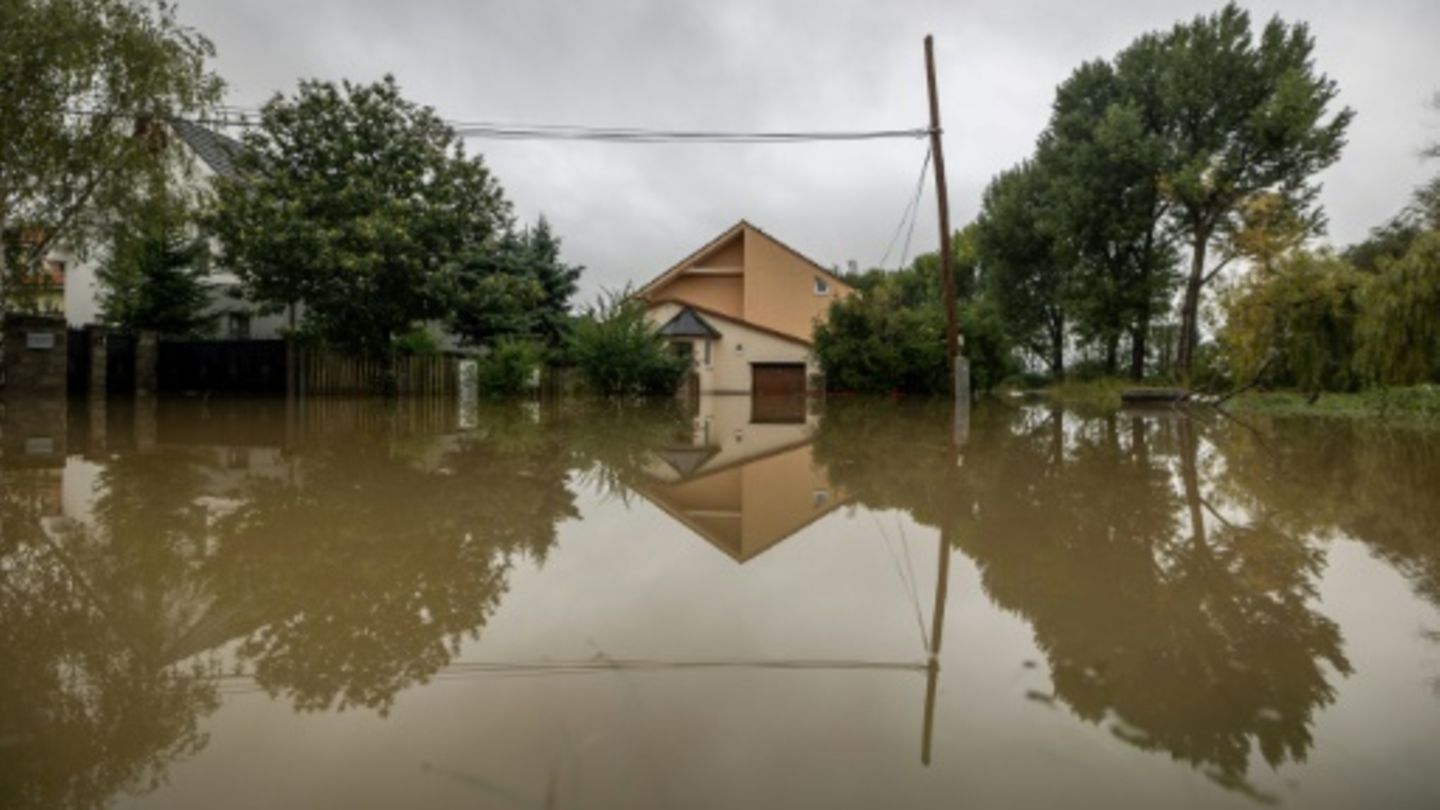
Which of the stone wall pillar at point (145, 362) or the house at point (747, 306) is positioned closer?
the stone wall pillar at point (145, 362)

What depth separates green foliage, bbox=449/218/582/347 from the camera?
68.8ft

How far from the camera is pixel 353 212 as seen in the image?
19062 millimetres

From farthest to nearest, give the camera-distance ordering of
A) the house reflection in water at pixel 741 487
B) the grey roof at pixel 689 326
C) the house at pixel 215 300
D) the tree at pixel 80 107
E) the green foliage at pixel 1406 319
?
the grey roof at pixel 689 326 → the house at pixel 215 300 → the green foliage at pixel 1406 319 → the tree at pixel 80 107 → the house reflection in water at pixel 741 487

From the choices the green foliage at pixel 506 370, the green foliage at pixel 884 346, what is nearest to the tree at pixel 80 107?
the green foliage at pixel 506 370

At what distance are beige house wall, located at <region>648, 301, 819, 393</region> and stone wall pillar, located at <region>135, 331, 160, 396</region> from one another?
16993 millimetres

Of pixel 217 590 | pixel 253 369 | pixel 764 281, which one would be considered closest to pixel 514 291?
pixel 253 369

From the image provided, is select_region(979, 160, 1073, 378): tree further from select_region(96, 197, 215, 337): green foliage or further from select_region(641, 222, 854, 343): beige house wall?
select_region(96, 197, 215, 337): green foliage

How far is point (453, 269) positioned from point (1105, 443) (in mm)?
15367

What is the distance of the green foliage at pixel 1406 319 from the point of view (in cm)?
1563

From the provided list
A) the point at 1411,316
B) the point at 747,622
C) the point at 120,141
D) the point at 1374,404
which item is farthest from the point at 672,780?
the point at 1374,404

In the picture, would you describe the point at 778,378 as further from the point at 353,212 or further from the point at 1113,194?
the point at 353,212

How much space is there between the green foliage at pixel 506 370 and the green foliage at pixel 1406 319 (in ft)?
69.6

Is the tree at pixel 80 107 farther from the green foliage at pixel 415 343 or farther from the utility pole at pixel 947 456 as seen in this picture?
the utility pole at pixel 947 456

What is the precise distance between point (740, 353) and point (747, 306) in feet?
16.8
